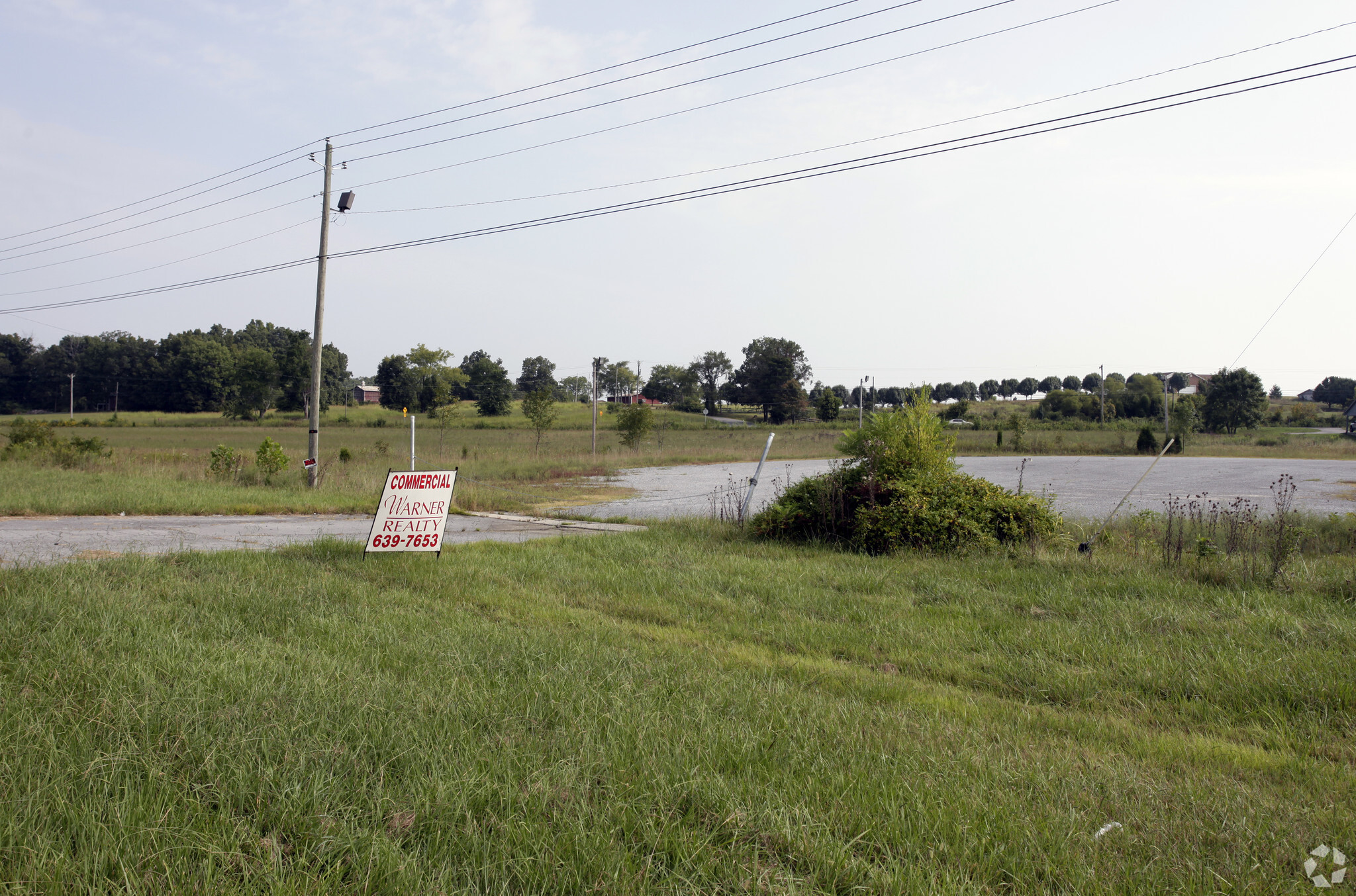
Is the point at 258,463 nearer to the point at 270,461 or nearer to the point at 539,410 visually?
the point at 270,461

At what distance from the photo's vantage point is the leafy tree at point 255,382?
309 feet

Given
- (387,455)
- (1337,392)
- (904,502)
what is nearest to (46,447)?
(387,455)

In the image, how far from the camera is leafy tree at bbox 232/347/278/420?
94.2 metres

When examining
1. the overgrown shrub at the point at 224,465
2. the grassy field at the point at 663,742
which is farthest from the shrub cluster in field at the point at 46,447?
the grassy field at the point at 663,742

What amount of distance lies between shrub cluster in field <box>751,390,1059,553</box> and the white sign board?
15.3 ft

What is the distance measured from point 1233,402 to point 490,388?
90.0 meters

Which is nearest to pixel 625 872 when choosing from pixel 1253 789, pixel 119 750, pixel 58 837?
pixel 58 837

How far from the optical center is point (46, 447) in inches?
Answer: 992

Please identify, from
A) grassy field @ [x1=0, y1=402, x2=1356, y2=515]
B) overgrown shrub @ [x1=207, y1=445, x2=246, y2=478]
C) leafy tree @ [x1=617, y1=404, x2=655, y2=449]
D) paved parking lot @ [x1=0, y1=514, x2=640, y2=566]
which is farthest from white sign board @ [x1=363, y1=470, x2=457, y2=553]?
leafy tree @ [x1=617, y1=404, x2=655, y2=449]

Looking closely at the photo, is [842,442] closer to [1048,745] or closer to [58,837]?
[1048,745]

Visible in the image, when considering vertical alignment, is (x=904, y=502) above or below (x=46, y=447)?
above

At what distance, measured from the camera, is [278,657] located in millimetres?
5023

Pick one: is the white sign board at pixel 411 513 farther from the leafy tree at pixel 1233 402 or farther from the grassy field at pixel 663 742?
the leafy tree at pixel 1233 402

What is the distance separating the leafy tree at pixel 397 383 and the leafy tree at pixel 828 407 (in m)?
56.7
